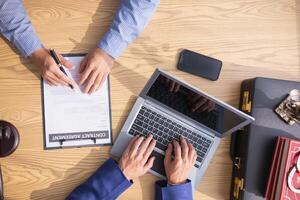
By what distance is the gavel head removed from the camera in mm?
1009

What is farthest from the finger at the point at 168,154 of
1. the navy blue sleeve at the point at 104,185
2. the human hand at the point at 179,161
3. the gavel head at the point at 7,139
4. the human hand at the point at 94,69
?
the gavel head at the point at 7,139

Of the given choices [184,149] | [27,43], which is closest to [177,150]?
[184,149]

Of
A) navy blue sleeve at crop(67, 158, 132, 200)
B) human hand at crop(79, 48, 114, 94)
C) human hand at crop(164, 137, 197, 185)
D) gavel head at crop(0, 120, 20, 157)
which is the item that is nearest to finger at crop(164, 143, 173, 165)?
human hand at crop(164, 137, 197, 185)

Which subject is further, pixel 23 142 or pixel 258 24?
pixel 258 24

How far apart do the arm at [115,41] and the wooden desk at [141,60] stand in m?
0.03

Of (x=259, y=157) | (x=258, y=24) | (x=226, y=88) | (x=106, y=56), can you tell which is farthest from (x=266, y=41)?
(x=106, y=56)

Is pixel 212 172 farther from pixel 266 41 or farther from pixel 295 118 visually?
pixel 266 41

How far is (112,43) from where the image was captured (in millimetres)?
1051

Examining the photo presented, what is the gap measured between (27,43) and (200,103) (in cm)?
47

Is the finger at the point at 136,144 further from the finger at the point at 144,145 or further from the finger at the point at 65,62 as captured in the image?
the finger at the point at 65,62

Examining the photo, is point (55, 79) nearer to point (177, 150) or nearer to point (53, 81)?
point (53, 81)

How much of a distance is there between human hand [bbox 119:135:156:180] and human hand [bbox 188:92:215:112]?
0.15 m

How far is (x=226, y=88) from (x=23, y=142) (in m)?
0.57

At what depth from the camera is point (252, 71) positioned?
1.13 meters
